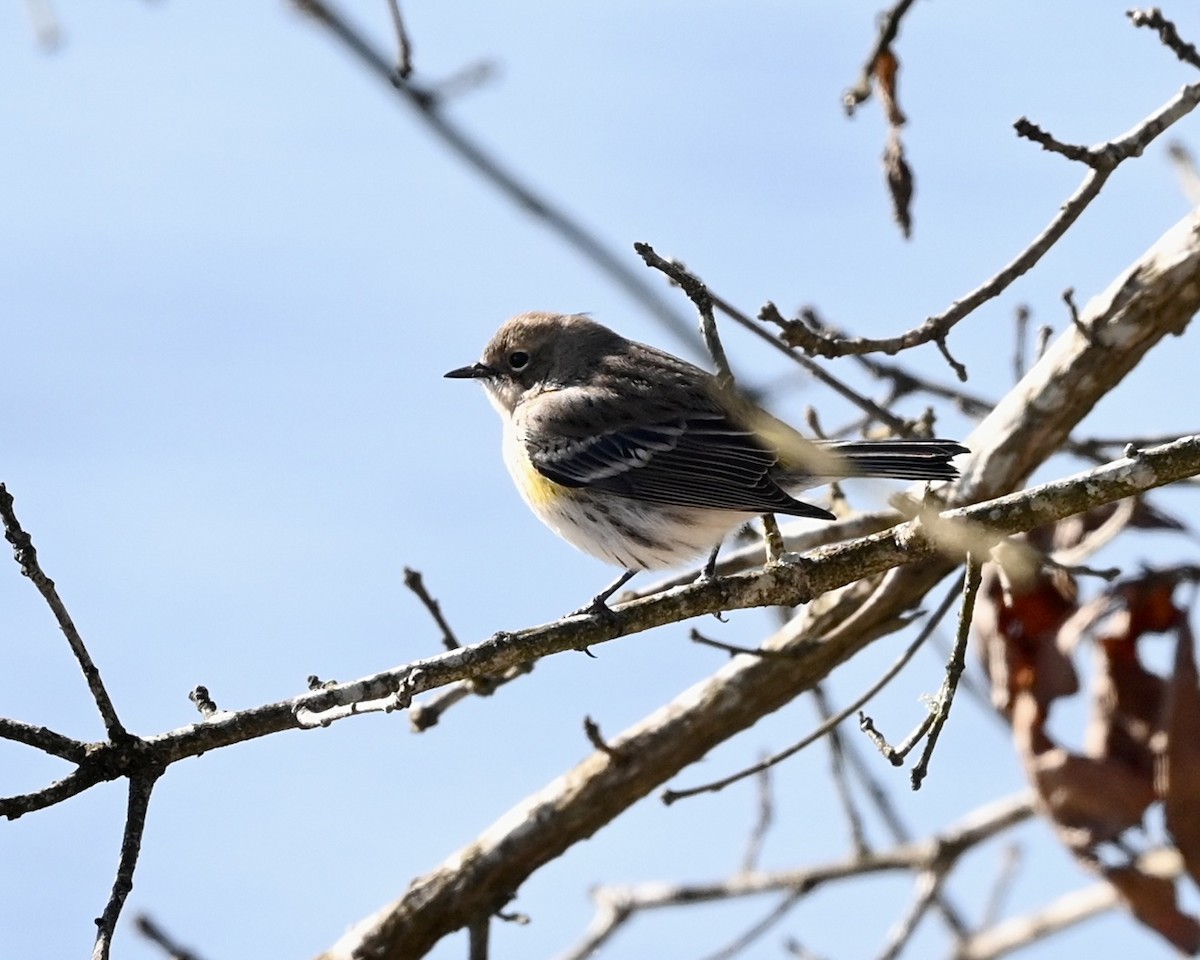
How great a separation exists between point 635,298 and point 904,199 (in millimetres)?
3397

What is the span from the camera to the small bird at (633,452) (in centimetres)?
635

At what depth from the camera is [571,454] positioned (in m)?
7.62

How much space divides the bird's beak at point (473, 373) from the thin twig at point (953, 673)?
4.34 meters

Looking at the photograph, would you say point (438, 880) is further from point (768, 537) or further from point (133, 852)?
point (133, 852)

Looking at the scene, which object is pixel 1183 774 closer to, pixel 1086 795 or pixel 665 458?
pixel 1086 795

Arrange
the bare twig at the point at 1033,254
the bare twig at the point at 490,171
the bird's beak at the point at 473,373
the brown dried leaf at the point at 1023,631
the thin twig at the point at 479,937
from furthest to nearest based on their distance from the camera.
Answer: the bird's beak at the point at 473,373 → the thin twig at the point at 479,937 → the brown dried leaf at the point at 1023,631 → the bare twig at the point at 1033,254 → the bare twig at the point at 490,171

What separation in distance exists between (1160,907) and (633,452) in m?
2.93

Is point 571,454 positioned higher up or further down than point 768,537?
higher up

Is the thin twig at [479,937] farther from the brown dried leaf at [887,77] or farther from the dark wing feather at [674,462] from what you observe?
the brown dried leaf at [887,77]

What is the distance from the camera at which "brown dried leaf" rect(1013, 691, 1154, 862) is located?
242 inches

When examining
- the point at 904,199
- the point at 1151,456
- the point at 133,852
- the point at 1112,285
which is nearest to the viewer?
the point at 133,852

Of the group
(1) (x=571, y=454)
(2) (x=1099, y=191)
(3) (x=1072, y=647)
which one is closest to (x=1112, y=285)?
(2) (x=1099, y=191)

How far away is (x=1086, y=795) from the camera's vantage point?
20.3 ft

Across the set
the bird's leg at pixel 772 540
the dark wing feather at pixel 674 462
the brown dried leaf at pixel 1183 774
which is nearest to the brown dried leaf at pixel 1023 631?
the brown dried leaf at pixel 1183 774
